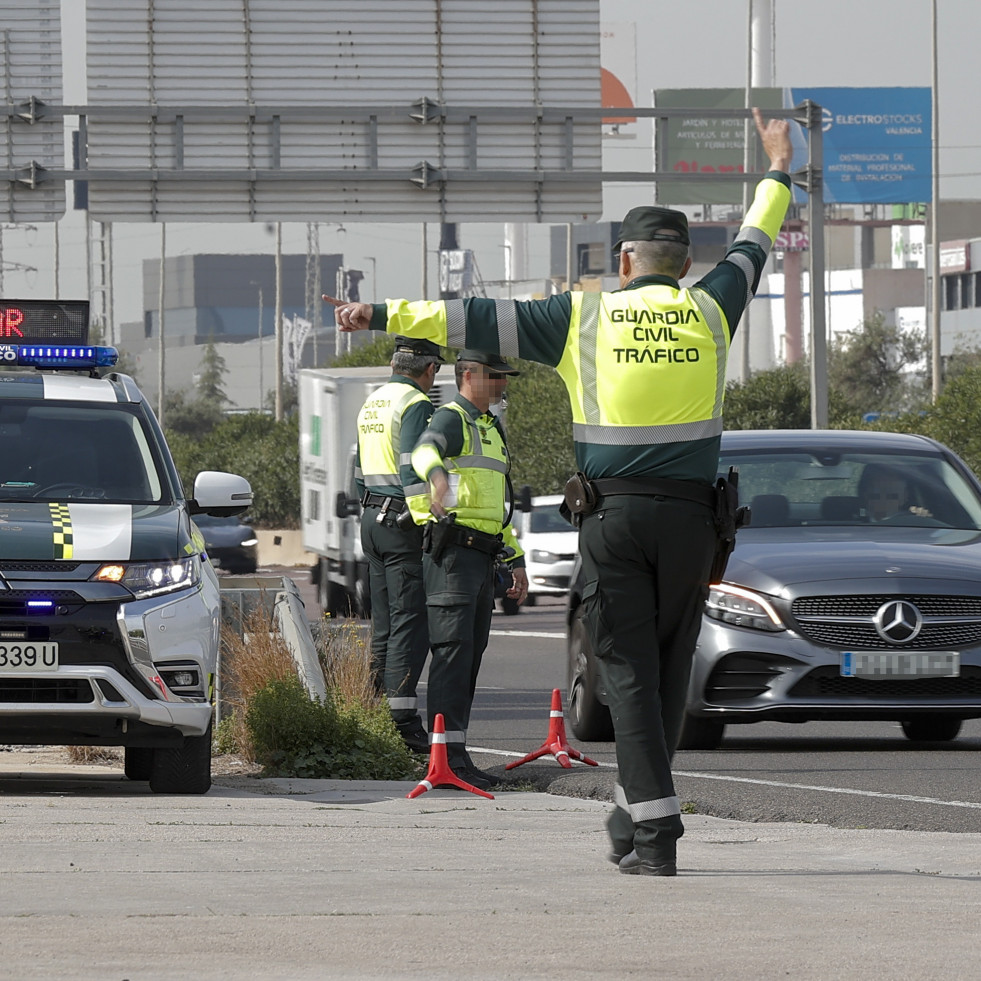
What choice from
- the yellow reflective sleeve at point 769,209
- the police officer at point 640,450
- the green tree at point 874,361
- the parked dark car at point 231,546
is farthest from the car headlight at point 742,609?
the green tree at point 874,361

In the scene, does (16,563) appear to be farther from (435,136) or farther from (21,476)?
(435,136)

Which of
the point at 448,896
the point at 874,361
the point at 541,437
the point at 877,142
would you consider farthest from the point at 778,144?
the point at 877,142

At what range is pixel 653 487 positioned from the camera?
6.55m

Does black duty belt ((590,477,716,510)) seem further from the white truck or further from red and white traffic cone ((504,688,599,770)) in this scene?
the white truck

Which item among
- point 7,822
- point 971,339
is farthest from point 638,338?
point 971,339

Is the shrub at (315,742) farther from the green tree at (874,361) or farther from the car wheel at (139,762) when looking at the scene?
the green tree at (874,361)

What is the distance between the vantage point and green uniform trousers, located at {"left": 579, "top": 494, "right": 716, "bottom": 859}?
646 cm

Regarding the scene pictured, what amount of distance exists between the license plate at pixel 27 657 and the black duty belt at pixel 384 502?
2709mm

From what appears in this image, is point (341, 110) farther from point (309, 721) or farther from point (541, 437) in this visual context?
point (541, 437)

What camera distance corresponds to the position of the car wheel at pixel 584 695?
11.4 m

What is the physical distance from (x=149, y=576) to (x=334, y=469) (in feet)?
62.5

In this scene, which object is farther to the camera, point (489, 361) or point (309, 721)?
point (309, 721)

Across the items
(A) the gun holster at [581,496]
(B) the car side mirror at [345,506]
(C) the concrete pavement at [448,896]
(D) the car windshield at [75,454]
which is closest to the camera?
(C) the concrete pavement at [448,896]

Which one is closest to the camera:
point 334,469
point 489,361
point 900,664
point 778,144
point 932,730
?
point 778,144
